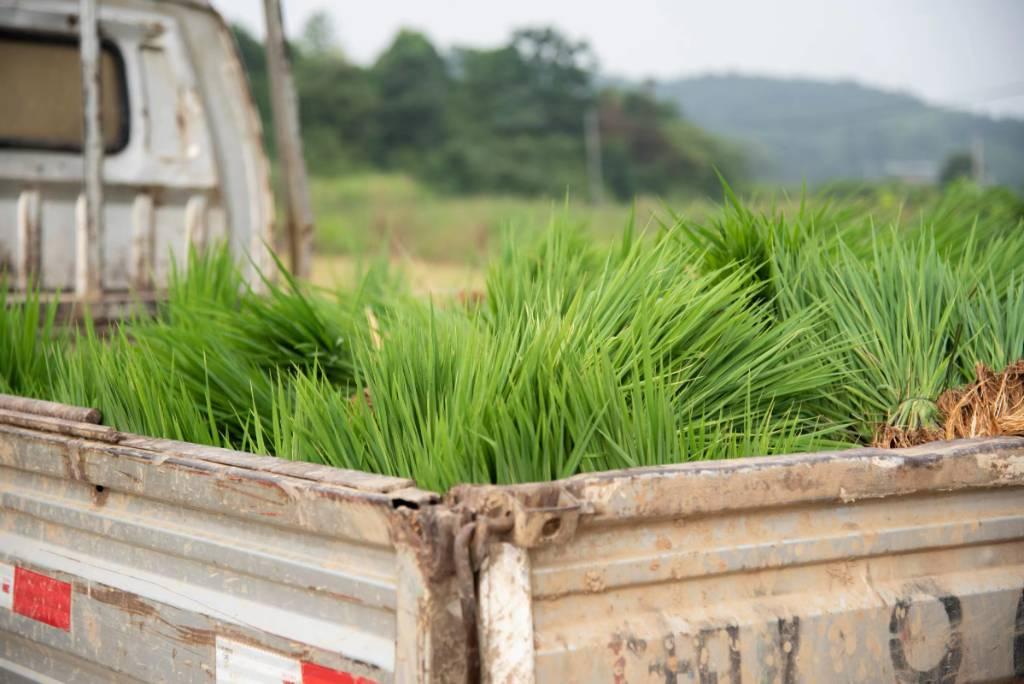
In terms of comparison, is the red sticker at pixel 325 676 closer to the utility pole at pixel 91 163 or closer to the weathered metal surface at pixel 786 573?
the weathered metal surface at pixel 786 573

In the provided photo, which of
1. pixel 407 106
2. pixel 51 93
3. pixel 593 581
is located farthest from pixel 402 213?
pixel 593 581

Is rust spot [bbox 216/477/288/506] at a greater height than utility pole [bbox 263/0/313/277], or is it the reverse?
utility pole [bbox 263/0/313/277]

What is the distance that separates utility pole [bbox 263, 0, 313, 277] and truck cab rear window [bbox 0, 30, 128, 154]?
34.7 inches

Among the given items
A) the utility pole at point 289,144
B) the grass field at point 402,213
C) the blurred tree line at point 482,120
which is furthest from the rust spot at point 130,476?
the blurred tree line at point 482,120

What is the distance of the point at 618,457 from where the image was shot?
6.26ft

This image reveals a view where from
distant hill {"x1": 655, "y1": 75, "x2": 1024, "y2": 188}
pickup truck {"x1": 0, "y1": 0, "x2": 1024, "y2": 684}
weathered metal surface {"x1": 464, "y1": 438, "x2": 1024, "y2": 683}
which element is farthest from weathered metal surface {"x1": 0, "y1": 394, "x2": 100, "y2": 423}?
distant hill {"x1": 655, "y1": 75, "x2": 1024, "y2": 188}

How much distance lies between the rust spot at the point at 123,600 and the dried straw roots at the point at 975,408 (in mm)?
1346

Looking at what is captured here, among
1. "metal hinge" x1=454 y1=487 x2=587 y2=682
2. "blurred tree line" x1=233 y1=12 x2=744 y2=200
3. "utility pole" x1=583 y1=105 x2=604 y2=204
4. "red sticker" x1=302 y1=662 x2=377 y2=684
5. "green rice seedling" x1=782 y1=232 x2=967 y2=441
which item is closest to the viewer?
"metal hinge" x1=454 y1=487 x2=587 y2=682

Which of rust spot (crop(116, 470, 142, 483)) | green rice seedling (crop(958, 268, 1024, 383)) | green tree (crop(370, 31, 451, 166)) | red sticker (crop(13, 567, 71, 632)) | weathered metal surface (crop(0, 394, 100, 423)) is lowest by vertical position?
red sticker (crop(13, 567, 71, 632))

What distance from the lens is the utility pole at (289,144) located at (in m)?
5.06

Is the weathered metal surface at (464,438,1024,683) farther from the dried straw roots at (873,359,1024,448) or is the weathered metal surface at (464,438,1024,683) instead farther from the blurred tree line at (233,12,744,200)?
the blurred tree line at (233,12,744,200)

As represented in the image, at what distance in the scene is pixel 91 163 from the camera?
13.0 ft

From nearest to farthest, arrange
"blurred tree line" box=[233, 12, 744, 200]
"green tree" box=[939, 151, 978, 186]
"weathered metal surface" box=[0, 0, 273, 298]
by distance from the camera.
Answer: "weathered metal surface" box=[0, 0, 273, 298], "blurred tree line" box=[233, 12, 744, 200], "green tree" box=[939, 151, 978, 186]

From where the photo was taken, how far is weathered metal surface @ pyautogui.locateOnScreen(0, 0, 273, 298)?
13.5 ft
